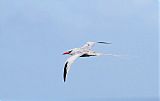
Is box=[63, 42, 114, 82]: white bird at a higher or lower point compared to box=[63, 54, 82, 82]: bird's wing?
higher

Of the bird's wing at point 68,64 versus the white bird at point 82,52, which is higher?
the white bird at point 82,52

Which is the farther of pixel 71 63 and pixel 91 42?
pixel 91 42

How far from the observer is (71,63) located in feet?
65.3

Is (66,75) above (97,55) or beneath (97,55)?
beneath

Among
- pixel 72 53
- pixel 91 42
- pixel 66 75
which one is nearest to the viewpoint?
pixel 66 75

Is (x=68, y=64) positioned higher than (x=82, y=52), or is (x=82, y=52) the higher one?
(x=82, y=52)

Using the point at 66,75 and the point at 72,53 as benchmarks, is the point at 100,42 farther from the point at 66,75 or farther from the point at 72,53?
the point at 66,75

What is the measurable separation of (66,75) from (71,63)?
90 centimetres

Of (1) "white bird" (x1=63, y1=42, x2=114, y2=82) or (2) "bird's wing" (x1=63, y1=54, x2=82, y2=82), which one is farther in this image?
(1) "white bird" (x1=63, y1=42, x2=114, y2=82)

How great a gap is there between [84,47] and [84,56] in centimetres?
85

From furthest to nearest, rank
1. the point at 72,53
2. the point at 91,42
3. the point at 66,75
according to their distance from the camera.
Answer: the point at 91,42 < the point at 72,53 < the point at 66,75

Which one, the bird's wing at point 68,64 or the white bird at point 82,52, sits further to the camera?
the white bird at point 82,52

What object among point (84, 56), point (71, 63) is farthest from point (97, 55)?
point (71, 63)

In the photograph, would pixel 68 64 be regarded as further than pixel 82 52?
No
